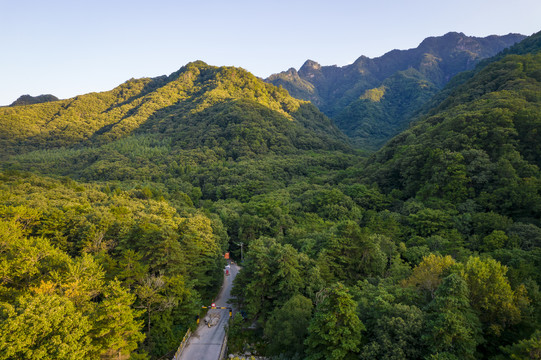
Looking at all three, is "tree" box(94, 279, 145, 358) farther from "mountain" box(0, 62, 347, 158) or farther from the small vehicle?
"mountain" box(0, 62, 347, 158)

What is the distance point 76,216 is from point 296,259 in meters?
24.5

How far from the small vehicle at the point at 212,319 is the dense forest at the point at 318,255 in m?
2.32

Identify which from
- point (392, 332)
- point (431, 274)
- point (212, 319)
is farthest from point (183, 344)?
point (431, 274)

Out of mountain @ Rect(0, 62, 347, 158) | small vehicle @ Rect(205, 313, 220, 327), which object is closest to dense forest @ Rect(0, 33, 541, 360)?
small vehicle @ Rect(205, 313, 220, 327)

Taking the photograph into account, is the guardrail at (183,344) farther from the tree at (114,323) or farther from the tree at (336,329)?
the tree at (336,329)

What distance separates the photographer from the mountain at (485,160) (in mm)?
36531

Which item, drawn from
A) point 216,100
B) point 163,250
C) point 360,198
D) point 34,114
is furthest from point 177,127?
point 163,250

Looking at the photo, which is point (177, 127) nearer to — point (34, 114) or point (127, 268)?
point (34, 114)

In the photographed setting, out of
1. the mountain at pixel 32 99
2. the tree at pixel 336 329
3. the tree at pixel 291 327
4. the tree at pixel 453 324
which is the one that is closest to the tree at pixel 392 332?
the tree at pixel 453 324

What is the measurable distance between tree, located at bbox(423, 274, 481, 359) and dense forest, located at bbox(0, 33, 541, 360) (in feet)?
0.27

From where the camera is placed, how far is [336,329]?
16.1 m

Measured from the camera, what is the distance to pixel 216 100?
462 ft

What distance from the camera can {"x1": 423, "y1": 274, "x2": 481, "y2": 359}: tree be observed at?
14.1 metres

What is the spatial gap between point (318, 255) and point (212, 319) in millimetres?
13536
